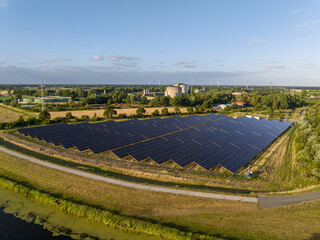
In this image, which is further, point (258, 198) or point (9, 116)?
point (9, 116)

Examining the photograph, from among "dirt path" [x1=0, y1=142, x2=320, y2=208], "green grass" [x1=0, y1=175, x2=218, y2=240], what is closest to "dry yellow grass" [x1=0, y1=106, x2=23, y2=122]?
"green grass" [x1=0, y1=175, x2=218, y2=240]

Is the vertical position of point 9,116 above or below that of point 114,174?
above

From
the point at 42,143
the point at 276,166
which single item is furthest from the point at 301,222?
the point at 42,143

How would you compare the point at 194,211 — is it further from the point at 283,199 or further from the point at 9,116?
the point at 9,116

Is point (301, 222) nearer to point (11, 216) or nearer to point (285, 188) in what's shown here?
point (285, 188)

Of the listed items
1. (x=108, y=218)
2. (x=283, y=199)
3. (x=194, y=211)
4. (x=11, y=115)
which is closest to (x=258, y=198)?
(x=283, y=199)
